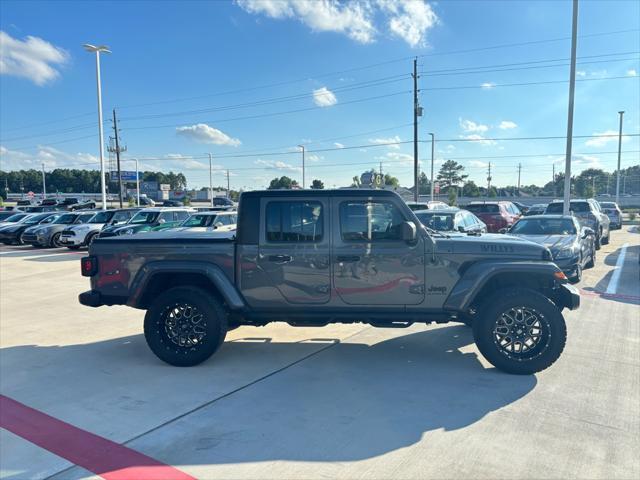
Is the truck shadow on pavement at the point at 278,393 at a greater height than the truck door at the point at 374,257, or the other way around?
the truck door at the point at 374,257

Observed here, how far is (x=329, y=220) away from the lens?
16.2 feet

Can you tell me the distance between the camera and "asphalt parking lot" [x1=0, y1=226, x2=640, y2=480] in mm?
3152

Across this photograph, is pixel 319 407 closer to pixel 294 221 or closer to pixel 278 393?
pixel 278 393

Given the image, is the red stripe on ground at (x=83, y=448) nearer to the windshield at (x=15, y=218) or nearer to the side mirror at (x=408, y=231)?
the side mirror at (x=408, y=231)

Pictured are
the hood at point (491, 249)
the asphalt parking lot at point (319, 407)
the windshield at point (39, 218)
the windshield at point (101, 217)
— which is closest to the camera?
the asphalt parking lot at point (319, 407)

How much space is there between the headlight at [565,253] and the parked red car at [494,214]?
8028 mm

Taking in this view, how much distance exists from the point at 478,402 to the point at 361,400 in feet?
3.40

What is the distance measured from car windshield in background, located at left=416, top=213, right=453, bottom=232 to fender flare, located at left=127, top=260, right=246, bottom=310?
7404 millimetres

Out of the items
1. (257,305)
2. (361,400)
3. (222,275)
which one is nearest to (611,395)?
(361,400)

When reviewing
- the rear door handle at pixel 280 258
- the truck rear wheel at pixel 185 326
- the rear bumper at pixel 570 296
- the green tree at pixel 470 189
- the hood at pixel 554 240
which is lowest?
the truck rear wheel at pixel 185 326

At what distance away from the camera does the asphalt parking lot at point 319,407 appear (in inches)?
124

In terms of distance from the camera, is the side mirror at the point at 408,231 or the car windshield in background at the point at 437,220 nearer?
the side mirror at the point at 408,231

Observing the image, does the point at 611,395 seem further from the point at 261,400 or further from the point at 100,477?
the point at 100,477

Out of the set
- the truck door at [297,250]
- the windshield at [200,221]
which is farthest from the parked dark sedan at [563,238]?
the windshield at [200,221]
